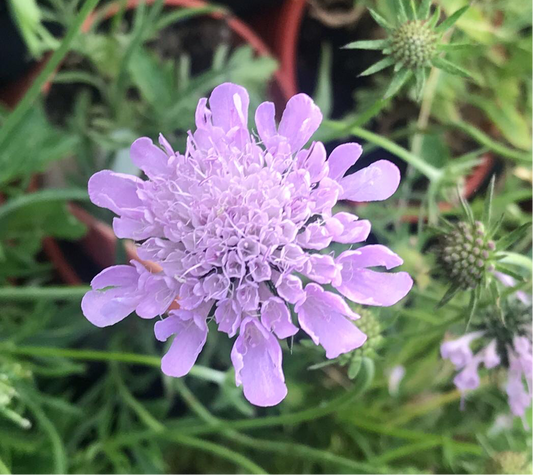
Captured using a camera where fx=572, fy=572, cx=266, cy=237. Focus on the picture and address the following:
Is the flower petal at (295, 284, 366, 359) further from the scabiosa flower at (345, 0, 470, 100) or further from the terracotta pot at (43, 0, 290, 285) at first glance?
the terracotta pot at (43, 0, 290, 285)

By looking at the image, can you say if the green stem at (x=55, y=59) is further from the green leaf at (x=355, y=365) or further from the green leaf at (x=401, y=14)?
the green leaf at (x=355, y=365)

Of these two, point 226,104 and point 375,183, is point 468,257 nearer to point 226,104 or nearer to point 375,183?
point 375,183

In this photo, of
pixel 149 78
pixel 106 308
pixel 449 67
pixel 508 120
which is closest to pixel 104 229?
pixel 149 78

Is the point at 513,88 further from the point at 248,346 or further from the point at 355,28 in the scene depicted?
the point at 248,346

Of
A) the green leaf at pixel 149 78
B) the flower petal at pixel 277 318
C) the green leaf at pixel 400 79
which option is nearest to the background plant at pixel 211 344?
the green leaf at pixel 149 78

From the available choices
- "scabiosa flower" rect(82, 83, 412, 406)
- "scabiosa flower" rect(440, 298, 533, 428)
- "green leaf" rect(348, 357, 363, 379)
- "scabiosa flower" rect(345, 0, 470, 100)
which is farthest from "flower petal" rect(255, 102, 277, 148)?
"scabiosa flower" rect(440, 298, 533, 428)
